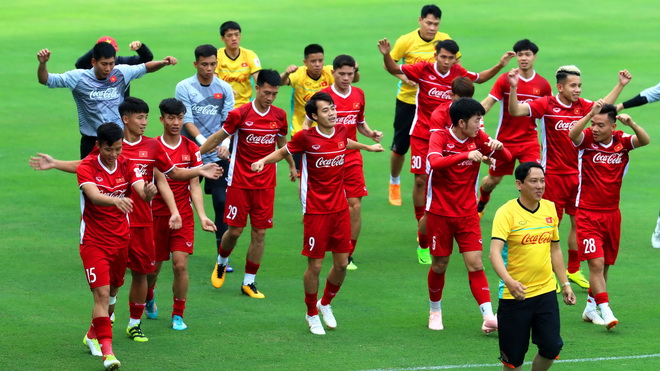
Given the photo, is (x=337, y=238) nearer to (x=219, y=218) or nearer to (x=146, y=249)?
(x=146, y=249)

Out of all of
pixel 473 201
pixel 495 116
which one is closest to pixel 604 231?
pixel 473 201

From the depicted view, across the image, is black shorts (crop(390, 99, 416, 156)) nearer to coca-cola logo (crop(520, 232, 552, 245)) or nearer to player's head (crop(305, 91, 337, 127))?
player's head (crop(305, 91, 337, 127))

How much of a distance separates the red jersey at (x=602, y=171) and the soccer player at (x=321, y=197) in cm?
252

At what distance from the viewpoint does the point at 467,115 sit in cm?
1097

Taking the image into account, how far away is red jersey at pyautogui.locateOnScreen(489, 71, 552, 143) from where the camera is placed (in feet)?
46.6

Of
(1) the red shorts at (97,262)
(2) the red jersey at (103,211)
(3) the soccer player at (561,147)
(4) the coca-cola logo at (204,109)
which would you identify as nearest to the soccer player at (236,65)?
(4) the coca-cola logo at (204,109)

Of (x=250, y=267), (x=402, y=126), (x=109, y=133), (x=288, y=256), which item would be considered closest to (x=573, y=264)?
(x=288, y=256)

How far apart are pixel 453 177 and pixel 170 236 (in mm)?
2918

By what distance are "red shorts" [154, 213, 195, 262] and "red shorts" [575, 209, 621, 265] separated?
3.96 metres

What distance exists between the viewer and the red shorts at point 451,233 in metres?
11.3

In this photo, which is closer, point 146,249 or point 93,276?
point 93,276

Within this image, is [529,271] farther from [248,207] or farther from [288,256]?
[288,256]

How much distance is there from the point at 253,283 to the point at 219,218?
1386 millimetres

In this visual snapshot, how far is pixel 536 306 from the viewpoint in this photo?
9.37 m
